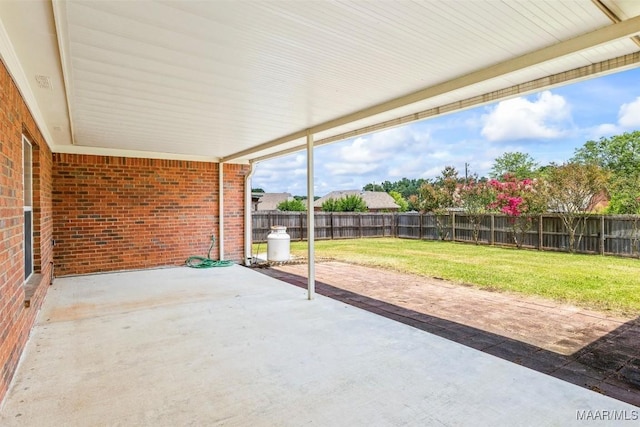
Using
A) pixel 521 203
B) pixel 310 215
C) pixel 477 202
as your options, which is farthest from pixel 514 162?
pixel 310 215

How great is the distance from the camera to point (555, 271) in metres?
7.93

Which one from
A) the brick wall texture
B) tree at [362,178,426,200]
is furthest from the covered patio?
tree at [362,178,426,200]

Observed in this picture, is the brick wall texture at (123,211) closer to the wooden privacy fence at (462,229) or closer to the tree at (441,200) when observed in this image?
the wooden privacy fence at (462,229)

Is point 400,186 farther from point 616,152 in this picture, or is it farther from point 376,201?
point 616,152

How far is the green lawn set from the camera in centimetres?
579

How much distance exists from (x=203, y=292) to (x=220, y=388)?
3.21 meters

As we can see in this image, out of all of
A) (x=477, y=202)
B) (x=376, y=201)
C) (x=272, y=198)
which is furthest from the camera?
(x=272, y=198)

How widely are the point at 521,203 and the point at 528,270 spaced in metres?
5.22

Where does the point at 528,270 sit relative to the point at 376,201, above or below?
below

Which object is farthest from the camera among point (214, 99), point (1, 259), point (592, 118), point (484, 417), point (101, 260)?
point (592, 118)

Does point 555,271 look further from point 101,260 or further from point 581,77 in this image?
point 101,260

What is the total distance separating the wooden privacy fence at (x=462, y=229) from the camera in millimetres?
10227

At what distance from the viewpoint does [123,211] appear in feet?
25.0

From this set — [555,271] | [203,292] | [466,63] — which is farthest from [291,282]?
[555,271]
